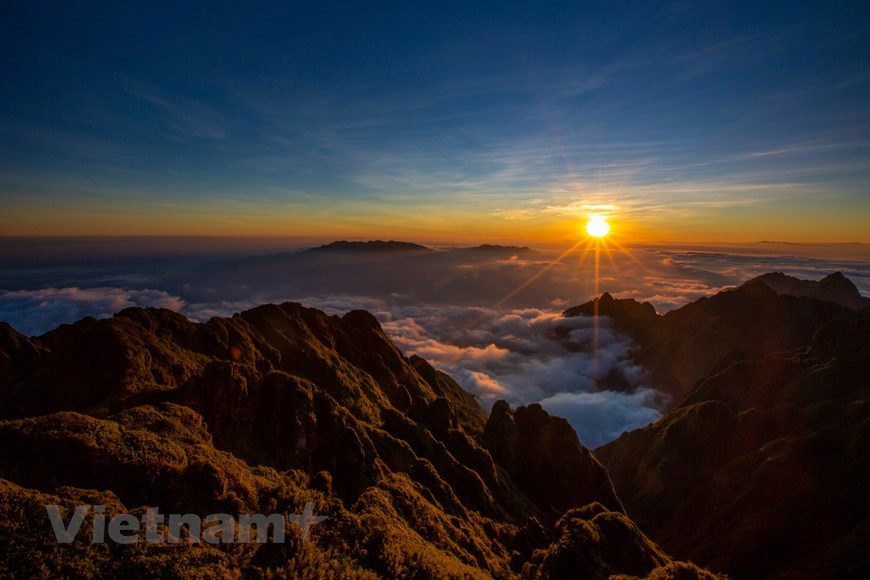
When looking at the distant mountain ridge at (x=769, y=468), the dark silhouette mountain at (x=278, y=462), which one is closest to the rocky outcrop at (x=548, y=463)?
the dark silhouette mountain at (x=278, y=462)

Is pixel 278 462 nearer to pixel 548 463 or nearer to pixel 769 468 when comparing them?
pixel 548 463

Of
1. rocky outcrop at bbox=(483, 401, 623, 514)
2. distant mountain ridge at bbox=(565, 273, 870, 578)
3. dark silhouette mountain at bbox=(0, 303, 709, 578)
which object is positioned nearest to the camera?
dark silhouette mountain at bbox=(0, 303, 709, 578)

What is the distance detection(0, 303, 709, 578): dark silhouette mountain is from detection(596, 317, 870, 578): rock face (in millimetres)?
21539

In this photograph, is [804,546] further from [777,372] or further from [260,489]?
[260,489]

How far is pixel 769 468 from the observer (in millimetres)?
84000

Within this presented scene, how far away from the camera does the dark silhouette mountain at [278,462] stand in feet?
77.2

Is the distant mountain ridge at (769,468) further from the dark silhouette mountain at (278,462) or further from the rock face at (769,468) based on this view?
the dark silhouette mountain at (278,462)

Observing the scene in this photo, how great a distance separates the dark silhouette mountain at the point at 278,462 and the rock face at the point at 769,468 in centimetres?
2154

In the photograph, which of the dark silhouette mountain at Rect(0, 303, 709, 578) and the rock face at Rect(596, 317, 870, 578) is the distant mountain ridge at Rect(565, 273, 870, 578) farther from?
the dark silhouette mountain at Rect(0, 303, 709, 578)

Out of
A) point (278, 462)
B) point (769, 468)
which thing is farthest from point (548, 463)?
point (278, 462)

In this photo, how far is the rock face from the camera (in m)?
71.2

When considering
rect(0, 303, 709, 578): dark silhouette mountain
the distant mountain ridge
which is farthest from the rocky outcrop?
the distant mountain ridge

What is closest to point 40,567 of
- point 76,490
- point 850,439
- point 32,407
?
point 76,490

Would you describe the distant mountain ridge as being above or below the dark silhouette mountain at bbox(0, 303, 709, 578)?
below
